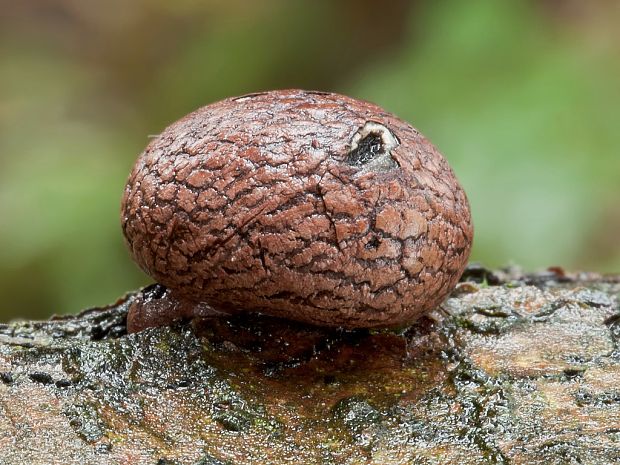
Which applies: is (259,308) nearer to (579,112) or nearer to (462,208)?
(462,208)

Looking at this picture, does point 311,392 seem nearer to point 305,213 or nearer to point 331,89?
point 305,213

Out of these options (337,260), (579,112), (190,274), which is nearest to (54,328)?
(190,274)

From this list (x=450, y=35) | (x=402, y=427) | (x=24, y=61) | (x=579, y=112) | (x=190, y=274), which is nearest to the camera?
(x=402, y=427)

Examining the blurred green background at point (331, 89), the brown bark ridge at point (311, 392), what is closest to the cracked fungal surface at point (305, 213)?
the brown bark ridge at point (311, 392)

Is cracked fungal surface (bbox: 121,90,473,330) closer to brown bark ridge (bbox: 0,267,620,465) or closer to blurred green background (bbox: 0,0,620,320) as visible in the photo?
brown bark ridge (bbox: 0,267,620,465)

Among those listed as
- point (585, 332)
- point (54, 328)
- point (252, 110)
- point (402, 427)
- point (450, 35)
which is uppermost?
point (450, 35)
